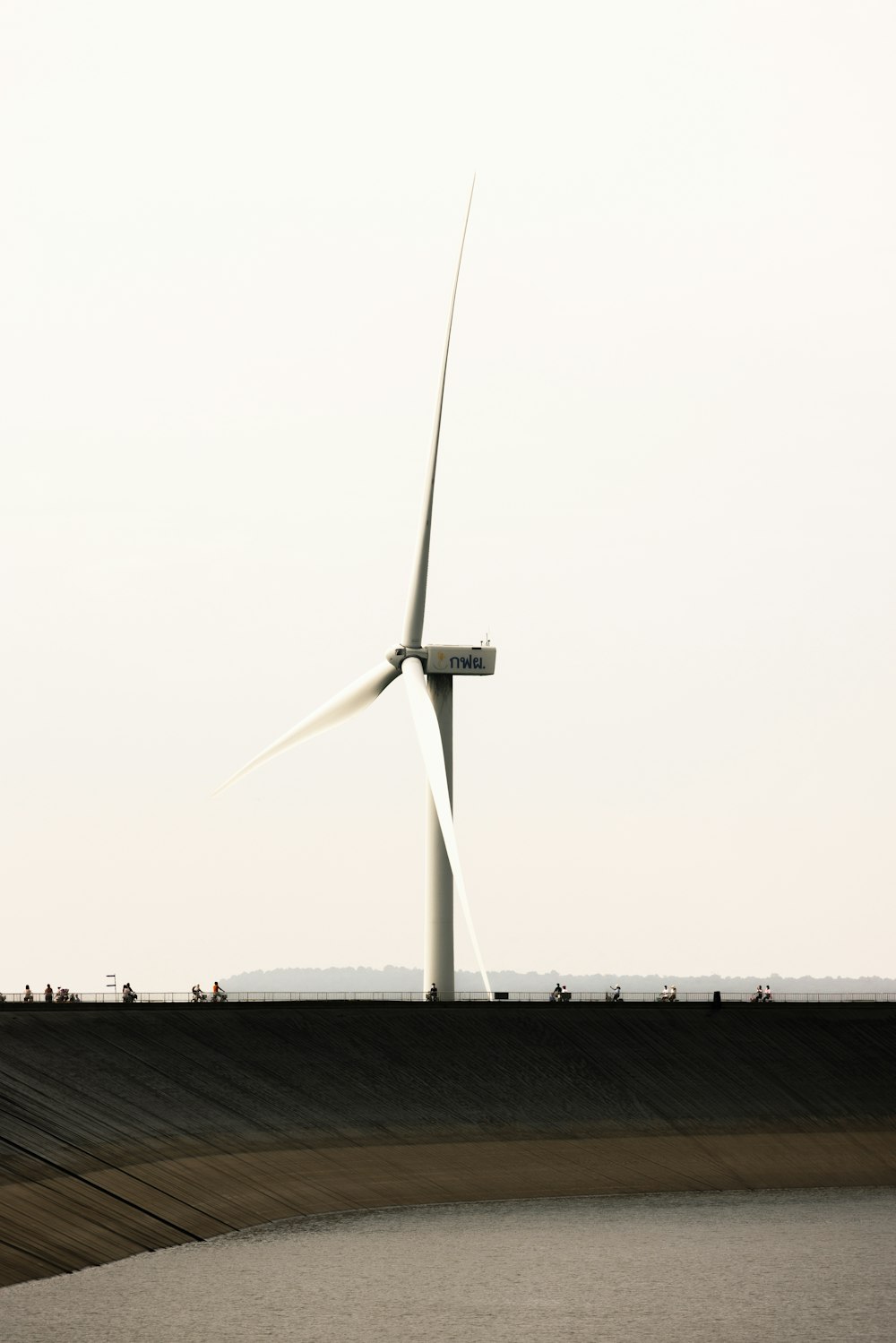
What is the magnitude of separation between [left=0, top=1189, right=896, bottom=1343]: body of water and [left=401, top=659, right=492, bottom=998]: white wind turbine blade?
14.6 meters

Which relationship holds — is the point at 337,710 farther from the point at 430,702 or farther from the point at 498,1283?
the point at 498,1283

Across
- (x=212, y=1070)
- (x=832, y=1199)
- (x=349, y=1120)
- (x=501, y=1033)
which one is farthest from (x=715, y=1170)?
(x=212, y=1070)

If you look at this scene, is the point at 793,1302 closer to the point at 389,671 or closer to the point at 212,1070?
the point at 212,1070

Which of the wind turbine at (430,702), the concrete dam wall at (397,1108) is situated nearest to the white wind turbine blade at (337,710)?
the wind turbine at (430,702)

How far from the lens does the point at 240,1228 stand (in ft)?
247

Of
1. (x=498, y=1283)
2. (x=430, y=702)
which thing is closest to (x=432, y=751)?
(x=430, y=702)

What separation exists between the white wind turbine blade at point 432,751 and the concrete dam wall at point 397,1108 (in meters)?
5.78

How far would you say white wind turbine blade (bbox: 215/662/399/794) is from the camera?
314 feet

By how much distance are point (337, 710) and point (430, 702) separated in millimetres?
5106


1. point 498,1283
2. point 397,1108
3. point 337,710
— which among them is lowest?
point 498,1283

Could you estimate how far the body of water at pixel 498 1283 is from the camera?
60.1m

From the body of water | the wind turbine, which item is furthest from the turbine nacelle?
the body of water

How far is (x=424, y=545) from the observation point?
101m

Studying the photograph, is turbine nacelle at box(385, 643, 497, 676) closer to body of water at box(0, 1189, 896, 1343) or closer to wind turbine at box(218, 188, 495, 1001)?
wind turbine at box(218, 188, 495, 1001)
